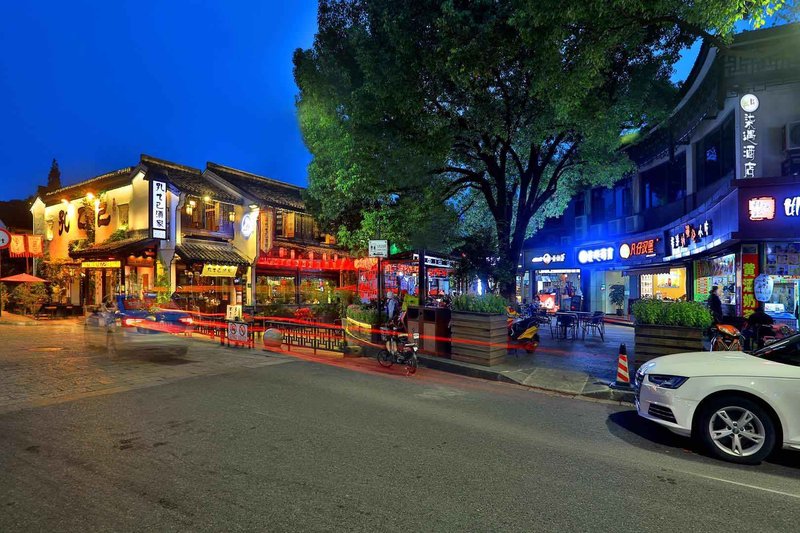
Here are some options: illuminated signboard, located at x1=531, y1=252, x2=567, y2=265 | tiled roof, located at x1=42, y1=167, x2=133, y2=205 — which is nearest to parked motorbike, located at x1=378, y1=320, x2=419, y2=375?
illuminated signboard, located at x1=531, y1=252, x2=567, y2=265

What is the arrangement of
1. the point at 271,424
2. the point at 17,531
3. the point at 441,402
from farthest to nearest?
the point at 441,402 → the point at 271,424 → the point at 17,531

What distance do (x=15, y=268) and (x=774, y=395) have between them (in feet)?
130

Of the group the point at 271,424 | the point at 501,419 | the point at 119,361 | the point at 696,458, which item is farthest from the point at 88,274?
the point at 696,458

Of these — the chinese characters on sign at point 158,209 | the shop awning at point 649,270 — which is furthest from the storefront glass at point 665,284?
the chinese characters on sign at point 158,209

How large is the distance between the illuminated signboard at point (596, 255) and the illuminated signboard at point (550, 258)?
155 cm

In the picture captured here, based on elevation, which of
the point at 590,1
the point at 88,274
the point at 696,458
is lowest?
the point at 696,458

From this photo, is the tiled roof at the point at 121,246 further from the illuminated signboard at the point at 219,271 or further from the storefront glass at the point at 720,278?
the storefront glass at the point at 720,278

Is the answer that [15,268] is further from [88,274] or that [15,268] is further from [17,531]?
[17,531]

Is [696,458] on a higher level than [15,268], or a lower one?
lower

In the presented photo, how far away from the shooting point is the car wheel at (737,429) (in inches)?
190

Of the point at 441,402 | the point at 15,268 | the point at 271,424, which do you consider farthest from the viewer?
the point at 15,268

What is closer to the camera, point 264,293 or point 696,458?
point 696,458

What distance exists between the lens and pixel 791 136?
1275cm

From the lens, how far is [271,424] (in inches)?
237
